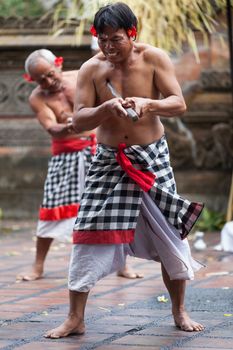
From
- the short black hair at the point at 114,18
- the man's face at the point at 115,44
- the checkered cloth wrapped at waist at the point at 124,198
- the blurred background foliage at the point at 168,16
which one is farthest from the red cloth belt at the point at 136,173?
the blurred background foliage at the point at 168,16

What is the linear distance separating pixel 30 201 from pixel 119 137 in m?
6.68

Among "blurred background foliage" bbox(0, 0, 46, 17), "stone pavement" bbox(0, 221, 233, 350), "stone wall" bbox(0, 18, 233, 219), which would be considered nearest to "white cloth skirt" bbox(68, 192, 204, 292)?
"stone pavement" bbox(0, 221, 233, 350)

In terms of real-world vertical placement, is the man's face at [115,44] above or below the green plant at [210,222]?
above

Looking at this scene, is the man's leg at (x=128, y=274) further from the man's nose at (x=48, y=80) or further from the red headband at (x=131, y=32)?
the red headband at (x=131, y=32)

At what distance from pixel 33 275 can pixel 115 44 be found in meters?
2.62

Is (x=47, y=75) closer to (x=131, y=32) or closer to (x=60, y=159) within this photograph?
(x=60, y=159)

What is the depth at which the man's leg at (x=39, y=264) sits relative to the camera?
262 inches

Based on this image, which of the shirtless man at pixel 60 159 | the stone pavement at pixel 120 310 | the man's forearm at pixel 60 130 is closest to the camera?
the stone pavement at pixel 120 310

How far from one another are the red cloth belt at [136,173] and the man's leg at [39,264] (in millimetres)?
2267

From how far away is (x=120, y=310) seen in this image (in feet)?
17.4

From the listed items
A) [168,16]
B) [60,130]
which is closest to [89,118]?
[60,130]

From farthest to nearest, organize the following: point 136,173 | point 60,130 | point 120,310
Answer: point 60,130 < point 120,310 < point 136,173

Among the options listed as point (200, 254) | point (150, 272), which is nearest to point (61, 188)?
point (150, 272)

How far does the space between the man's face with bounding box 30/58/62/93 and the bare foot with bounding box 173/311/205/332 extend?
8.14ft
